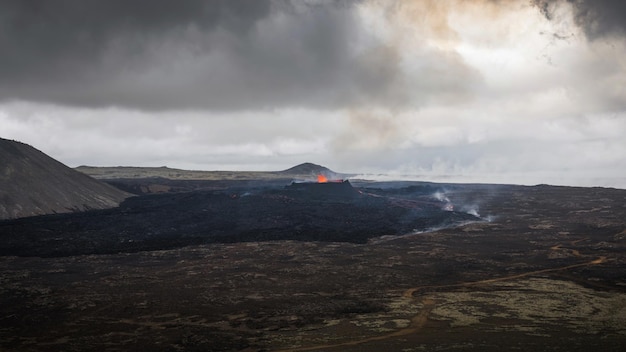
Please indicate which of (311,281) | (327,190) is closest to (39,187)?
(327,190)

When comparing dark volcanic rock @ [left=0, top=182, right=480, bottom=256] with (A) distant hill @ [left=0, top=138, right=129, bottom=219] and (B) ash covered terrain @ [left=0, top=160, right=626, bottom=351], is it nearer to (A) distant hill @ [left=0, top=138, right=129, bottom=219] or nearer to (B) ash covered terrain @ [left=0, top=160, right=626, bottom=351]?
(B) ash covered terrain @ [left=0, top=160, right=626, bottom=351]

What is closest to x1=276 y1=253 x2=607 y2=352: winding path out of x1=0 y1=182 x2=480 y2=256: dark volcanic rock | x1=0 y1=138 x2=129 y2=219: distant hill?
x1=0 y1=182 x2=480 y2=256: dark volcanic rock

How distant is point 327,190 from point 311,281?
2721 inches

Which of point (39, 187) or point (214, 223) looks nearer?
point (214, 223)

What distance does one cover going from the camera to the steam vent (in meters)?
102

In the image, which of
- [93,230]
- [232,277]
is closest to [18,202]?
[93,230]

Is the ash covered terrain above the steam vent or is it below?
below

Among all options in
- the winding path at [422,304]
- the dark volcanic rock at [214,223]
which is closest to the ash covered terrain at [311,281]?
the winding path at [422,304]

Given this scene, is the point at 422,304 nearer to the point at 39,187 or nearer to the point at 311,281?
the point at 311,281

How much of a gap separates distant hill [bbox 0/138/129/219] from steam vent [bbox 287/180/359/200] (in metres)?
35.9

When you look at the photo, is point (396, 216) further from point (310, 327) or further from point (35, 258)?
point (310, 327)

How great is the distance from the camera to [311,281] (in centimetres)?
3691

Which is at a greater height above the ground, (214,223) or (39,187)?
(39,187)

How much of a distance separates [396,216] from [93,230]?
4215 cm
